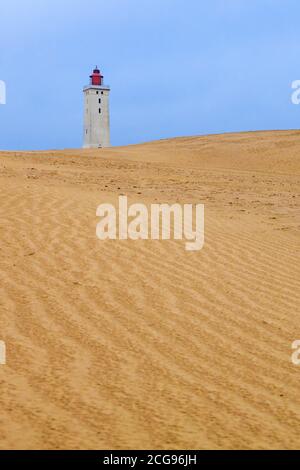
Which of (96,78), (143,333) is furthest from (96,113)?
(143,333)

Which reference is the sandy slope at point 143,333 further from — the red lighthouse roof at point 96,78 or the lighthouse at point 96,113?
the red lighthouse roof at point 96,78

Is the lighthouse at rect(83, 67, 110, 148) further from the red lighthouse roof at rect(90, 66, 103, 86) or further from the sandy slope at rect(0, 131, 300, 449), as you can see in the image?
the sandy slope at rect(0, 131, 300, 449)

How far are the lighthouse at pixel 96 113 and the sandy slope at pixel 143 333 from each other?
49.9 m

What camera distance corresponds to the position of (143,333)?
470 centimetres

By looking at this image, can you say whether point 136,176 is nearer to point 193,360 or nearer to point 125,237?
point 125,237

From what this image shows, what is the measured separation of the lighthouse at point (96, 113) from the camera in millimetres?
59688

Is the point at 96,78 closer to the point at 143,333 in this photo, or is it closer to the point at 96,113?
the point at 96,113

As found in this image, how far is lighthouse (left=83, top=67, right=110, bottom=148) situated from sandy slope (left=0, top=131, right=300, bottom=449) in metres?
49.9

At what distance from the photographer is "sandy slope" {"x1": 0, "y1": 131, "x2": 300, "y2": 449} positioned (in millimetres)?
3201

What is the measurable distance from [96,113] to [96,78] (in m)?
3.34

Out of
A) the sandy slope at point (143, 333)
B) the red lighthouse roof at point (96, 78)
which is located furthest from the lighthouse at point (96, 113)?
the sandy slope at point (143, 333)

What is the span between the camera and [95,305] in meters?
5.28

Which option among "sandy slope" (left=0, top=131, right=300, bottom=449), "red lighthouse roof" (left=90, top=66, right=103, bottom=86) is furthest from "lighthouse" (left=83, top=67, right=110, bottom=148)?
"sandy slope" (left=0, top=131, right=300, bottom=449)

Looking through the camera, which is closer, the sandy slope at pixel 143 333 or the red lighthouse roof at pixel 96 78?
the sandy slope at pixel 143 333
